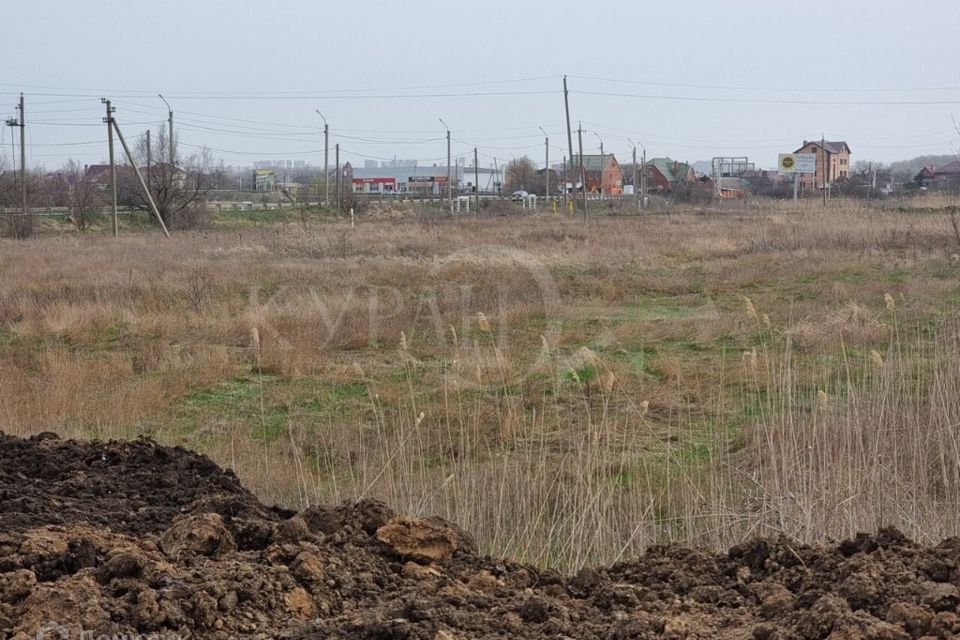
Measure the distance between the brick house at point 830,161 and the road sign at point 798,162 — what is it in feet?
13.8

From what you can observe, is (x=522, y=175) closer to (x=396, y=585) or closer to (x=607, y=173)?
(x=607, y=173)

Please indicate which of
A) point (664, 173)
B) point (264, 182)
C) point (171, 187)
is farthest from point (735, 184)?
point (171, 187)

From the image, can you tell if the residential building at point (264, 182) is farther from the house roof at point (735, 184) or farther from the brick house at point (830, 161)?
the brick house at point (830, 161)

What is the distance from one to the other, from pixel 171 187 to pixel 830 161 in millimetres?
63188

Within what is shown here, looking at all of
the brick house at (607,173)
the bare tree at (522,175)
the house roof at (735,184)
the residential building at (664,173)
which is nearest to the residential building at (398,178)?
the bare tree at (522,175)

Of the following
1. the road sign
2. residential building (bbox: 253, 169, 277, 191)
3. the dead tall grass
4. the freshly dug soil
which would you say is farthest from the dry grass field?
residential building (bbox: 253, 169, 277, 191)

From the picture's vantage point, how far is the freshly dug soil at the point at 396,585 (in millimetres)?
2861

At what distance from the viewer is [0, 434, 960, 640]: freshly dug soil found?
2861 millimetres

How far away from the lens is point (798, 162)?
72250 millimetres

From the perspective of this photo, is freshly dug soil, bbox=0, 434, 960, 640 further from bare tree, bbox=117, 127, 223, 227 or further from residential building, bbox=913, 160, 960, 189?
residential building, bbox=913, 160, 960, 189

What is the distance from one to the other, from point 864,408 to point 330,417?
4.46 m

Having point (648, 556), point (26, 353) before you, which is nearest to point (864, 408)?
point (648, 556)

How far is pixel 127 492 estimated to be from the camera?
4793 mm

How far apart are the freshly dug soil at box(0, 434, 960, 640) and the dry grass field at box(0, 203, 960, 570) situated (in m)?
0.93
